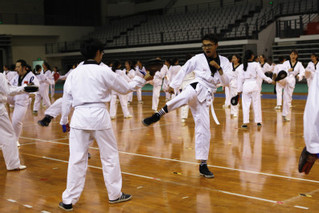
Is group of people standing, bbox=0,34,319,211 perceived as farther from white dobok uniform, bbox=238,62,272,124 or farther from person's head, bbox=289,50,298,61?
person's head, bbox=289,50,298,61

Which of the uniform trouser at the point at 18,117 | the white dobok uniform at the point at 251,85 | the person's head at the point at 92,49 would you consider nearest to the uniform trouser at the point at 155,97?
the white dobok uniform at the point at 251,85

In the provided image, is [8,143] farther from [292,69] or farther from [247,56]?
[292,69]

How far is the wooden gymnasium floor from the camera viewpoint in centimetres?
470

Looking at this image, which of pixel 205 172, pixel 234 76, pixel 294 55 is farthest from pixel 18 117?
pixel 294 55

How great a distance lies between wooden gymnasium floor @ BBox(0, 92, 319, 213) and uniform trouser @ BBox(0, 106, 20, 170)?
0.20 m

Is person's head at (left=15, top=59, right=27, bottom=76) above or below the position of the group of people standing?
above

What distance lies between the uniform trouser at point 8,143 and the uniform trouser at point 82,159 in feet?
7.64

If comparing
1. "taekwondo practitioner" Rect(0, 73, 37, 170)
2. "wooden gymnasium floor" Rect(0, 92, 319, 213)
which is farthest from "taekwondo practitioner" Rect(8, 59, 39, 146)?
"taekwondo practitioner" Rect(0, 73, 37, 170)

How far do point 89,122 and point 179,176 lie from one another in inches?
77.8

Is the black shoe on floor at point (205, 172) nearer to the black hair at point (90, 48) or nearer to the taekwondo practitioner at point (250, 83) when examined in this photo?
the black hair at point (90, 48)

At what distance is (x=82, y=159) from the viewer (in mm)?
4551

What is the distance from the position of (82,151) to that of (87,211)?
682 millimetres

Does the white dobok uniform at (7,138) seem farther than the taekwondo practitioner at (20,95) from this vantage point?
No

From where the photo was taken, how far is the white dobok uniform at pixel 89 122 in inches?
177
